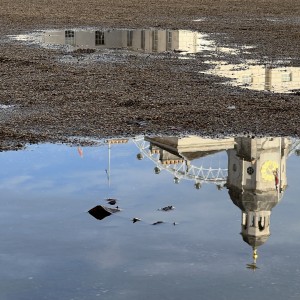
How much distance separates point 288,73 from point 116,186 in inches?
421

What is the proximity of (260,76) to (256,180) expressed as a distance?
30.6 ft

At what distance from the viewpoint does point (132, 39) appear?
1260 inches

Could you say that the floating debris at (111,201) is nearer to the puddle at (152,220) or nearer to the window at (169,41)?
the puddle at (152,220)

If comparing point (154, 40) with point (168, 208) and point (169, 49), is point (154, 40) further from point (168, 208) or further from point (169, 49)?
point (168, 208)

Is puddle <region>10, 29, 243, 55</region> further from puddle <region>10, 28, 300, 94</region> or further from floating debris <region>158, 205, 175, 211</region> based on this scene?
floating debris <region>158, 205, 175, 211</region>

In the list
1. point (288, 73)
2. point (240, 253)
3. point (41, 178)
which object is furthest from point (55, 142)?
point (288, 73)

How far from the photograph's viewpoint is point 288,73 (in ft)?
73.0

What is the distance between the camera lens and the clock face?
12.0 meters

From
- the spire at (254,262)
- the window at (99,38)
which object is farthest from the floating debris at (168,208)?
the window at (99,38)

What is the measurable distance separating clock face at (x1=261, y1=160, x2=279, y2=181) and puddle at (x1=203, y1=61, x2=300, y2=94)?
5919 millimetres

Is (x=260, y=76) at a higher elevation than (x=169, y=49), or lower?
higher

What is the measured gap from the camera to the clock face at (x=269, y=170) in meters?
12.0

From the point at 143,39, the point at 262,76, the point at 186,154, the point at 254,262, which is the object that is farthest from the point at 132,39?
the point at 254,262

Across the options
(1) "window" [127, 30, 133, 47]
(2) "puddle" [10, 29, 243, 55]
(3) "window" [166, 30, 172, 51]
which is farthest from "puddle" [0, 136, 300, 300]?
(1) "window" [127, 30, 133, 47]
